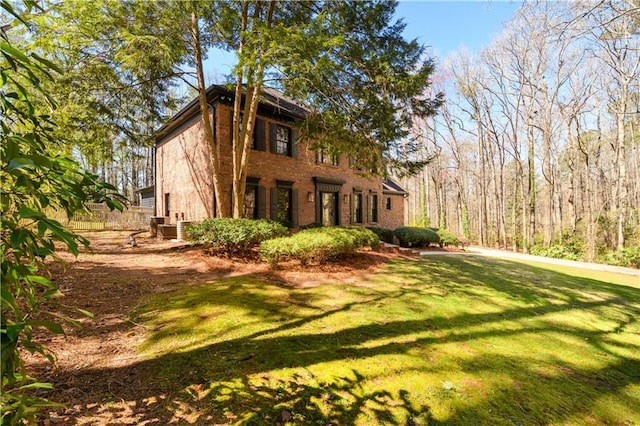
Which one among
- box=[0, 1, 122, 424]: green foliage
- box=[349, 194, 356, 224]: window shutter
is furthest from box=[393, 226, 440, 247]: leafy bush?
box=[0, 1, 122, 424]: green foliage

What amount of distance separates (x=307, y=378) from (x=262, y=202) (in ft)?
33.5

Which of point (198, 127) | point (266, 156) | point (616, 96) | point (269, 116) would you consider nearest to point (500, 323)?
point (266, 156)

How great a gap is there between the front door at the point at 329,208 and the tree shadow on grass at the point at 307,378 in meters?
11.1

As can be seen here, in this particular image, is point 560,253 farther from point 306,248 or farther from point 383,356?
point 383,356

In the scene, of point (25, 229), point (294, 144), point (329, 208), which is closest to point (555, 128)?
point (329, 208)

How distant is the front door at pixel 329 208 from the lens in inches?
648

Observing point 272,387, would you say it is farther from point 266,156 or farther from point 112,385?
point 266,156

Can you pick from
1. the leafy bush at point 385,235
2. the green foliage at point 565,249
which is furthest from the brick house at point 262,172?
the green foliage at point 565,249

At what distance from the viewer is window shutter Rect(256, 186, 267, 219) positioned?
500 inches

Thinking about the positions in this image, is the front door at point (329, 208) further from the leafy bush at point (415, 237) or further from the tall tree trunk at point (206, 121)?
the tall tree trunk at point (206, 121)

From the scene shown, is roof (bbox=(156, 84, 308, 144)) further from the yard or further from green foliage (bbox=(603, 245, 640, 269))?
green foliage (bbox=(603, 245, 640, 269))

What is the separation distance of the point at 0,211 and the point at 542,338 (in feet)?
21.7

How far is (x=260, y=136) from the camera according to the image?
12.9 m

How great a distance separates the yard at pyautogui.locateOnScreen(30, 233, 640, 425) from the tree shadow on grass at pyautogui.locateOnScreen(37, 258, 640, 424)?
0.6 inches
